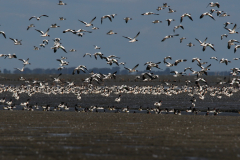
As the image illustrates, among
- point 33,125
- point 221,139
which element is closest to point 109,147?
point 221,139

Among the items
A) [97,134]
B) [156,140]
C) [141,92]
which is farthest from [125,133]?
[141,92]

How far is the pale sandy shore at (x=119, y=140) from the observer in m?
19.2

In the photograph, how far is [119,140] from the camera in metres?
23.4

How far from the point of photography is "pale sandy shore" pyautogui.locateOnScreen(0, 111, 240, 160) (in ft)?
62.9

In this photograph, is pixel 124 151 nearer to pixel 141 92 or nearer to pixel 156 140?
pixel 156 140

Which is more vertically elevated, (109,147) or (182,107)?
(182,107)

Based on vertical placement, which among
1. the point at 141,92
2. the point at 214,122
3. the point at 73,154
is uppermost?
the point at 141,92

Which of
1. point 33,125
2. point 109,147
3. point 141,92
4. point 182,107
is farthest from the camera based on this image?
point 141,92

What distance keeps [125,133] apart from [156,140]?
11.3ft

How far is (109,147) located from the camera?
A: 2105 cm

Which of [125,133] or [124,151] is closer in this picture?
[124,151]

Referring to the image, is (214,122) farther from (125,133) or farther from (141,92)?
(141,92)

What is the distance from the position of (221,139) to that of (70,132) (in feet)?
30.1

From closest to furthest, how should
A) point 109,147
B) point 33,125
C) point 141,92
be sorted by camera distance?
point 109,147, point 33,125, point 141,92
